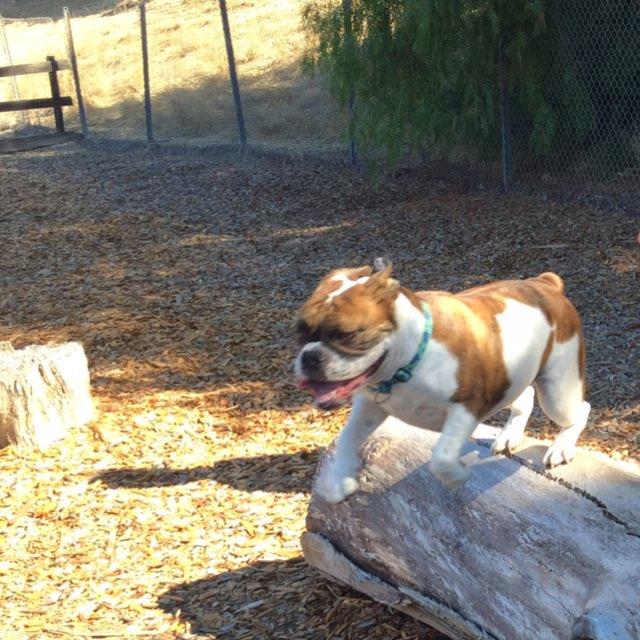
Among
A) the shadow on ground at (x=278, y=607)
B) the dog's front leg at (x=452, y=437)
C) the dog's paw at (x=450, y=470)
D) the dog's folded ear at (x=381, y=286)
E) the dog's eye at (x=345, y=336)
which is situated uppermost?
the dog's folded ear at (x=381, y=286)

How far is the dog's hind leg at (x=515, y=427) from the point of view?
3.61 m

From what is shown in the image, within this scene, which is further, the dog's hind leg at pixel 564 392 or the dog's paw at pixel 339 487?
the dog's paw at pixel 339 487

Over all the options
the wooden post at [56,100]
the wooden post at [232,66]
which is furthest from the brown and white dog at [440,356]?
the wooden post at [56,100]

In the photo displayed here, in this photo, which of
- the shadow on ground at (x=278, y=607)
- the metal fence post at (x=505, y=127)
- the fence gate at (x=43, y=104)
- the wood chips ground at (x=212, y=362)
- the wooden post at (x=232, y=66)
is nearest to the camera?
the shadow on ground at (x=278, y=607)

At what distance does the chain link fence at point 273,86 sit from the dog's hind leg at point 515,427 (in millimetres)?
6232

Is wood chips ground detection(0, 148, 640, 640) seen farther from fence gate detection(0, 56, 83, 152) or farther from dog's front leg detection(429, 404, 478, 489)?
fence gate detection(0, 56, 83, 152)

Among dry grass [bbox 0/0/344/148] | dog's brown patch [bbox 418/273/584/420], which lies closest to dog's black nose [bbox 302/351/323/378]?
dog's brown patch [bbox 418/273/584/420]

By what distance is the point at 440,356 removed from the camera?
9.50 feet

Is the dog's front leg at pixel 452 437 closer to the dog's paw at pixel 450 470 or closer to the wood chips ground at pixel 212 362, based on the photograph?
the dog's paw at pixel 450 470

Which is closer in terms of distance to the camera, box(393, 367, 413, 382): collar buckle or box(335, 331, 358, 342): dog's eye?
box(335, 331, 358, 342): dog's eye

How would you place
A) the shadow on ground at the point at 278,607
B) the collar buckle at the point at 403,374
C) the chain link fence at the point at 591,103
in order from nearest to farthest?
1. the collar buckle at the point at 403,374
2. the shadow on ground at the point at 278,607
3. the chain link fence at the point at 591,103

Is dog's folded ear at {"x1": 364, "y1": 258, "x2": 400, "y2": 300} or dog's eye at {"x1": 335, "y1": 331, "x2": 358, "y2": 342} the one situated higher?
dog's folded ear at {"x1": 364, "y1": 258, "x2": 400, "y2": 300}

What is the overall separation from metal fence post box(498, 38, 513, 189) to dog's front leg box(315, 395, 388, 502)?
7.35 meters

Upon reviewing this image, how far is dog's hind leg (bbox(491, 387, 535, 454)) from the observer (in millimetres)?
3605
